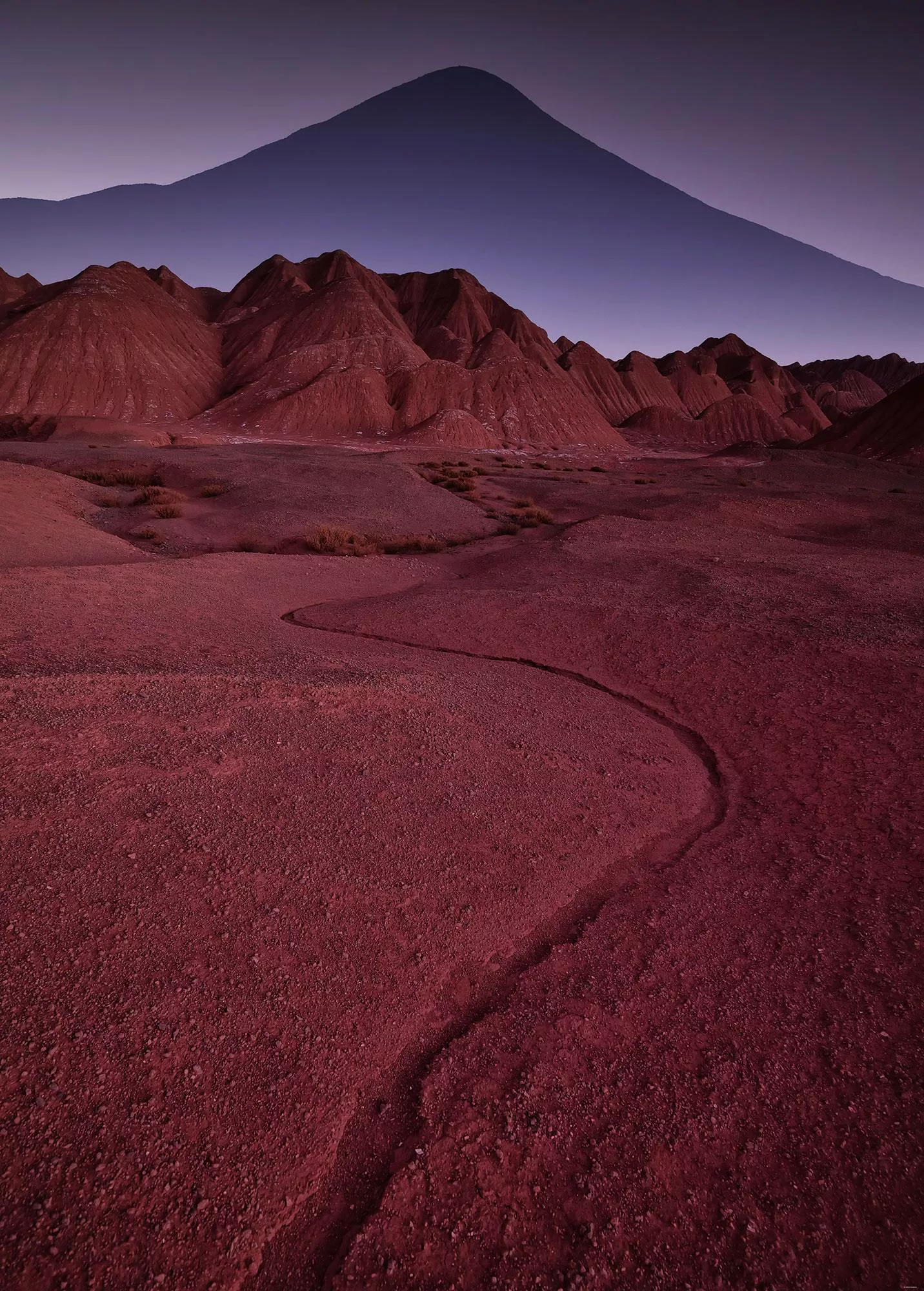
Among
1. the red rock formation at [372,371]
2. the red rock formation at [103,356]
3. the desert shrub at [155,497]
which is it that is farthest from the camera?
the red rock formation at [372,371]

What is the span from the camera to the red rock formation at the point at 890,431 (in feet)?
186

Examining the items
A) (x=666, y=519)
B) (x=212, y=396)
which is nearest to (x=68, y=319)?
(x=212, y=396)

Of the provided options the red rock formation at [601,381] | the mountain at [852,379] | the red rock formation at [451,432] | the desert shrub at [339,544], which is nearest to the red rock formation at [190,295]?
the red rock formation at [451,432]

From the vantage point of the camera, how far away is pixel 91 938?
127 inches

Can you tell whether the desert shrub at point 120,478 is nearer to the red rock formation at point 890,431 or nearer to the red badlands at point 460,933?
the red badlands at point 460,933

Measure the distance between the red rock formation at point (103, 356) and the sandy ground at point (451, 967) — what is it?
6190 cm

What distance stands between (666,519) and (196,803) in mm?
18034

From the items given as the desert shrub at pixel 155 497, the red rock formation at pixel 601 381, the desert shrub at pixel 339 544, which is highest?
the red rock formation at pixel 601 381

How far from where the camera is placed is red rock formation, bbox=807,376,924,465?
56.7 meters

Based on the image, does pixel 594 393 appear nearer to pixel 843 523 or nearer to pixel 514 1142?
pixel 843 523

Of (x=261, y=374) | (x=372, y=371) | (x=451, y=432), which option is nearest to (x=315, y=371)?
(x=261, y=374)

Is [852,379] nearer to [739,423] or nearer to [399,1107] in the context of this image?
[739,423]

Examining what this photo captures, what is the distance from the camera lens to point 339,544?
51.1 ft

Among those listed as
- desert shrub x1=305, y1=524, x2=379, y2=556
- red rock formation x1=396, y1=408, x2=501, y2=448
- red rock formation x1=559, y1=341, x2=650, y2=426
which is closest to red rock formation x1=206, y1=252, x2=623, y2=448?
red rock formation x1=396, y1=408, x2=501, y2=448
